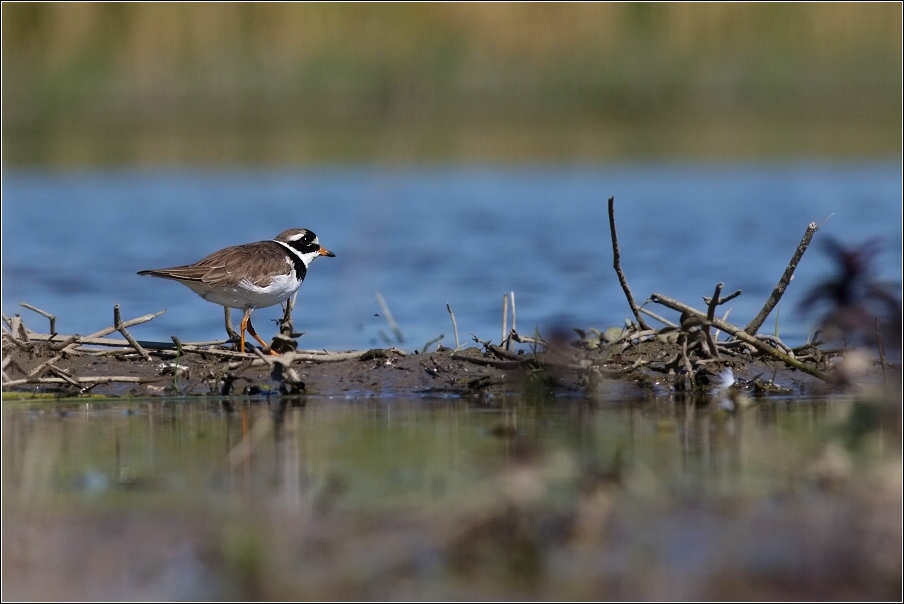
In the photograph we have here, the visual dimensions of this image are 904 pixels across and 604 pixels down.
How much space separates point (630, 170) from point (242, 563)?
Result: 1930cm

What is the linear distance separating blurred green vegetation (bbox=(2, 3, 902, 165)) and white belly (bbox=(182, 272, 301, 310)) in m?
13.7

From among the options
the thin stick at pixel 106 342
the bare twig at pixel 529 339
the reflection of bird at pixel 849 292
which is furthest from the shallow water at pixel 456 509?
the thin stick at pixel 106 342

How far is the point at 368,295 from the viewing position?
41.5 ft

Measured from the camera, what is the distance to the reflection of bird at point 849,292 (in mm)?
5371

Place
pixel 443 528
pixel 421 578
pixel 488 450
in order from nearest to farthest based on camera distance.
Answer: pixel 421 578, pixel 443 528, pixel 488 450

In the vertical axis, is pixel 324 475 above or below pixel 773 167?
below

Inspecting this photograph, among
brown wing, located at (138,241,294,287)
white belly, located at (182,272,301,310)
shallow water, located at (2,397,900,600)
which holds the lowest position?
shallow water, located at (2,397,900,600)

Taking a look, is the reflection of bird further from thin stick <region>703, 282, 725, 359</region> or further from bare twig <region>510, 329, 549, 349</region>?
bare twig <region>510, 329, 549, 349</region>

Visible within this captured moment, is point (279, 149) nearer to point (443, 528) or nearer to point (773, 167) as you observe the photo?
point (773, 167)

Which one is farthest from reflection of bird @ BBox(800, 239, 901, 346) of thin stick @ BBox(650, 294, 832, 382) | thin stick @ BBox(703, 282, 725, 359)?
thin stick @ BBox(650, 294, 832, 382)

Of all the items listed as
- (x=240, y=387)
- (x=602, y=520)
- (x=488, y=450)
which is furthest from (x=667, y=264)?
(x=602, y=520)

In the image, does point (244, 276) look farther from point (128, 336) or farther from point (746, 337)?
point (746, 337)

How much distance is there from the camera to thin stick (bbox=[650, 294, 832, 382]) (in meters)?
7.20

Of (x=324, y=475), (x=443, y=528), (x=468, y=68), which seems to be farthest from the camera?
→ (x=468, y=68)
